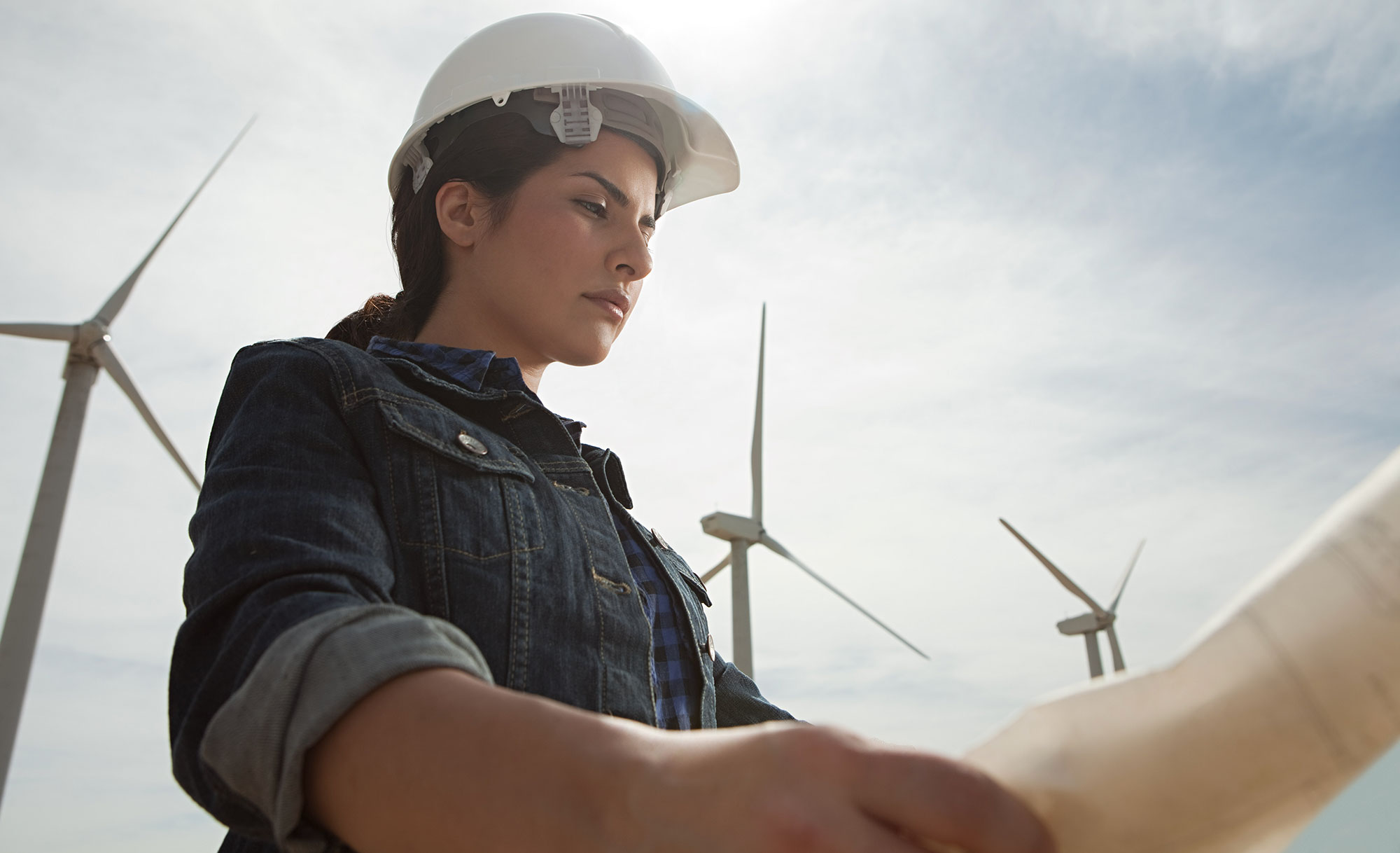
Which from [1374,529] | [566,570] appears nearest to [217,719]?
[566,570]

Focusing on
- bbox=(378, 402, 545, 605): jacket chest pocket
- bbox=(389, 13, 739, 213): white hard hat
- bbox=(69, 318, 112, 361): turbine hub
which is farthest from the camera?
bbox=(69, 318, 112, 361): turbine hub

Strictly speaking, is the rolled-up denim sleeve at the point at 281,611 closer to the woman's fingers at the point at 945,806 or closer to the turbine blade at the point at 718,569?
the woman's fingers at the point at 945,806

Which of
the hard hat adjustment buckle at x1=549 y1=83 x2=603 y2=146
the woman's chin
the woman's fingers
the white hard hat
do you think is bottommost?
the woman's fingers

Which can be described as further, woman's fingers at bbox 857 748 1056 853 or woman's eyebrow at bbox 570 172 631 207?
woman's eyebrow at bbox 570 172 631 207

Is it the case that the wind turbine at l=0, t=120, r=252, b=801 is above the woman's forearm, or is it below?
above

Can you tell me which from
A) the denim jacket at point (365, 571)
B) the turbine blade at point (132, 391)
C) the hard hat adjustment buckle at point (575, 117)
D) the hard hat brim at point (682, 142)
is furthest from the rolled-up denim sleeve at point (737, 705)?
the turbine blade at point (132, 391)

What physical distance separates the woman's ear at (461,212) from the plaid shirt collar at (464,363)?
0.61 m

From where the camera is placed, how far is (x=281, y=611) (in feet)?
4.30

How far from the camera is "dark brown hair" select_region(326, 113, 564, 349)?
120 inches

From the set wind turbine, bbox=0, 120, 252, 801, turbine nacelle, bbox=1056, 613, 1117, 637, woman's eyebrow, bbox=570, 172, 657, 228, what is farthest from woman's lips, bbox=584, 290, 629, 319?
turbine nacelle, bbox=1056, 613, 1117, 637

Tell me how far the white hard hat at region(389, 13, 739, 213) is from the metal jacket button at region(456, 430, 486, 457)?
132 cm

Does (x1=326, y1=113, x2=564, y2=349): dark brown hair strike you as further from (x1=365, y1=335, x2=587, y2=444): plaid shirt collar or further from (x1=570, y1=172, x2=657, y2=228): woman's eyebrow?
(x1=365, y1=335, x2=587, y2=444): plaid shirt collar

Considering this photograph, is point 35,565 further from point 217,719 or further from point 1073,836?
point 1073,836

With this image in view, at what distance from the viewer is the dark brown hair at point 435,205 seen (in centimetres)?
305
